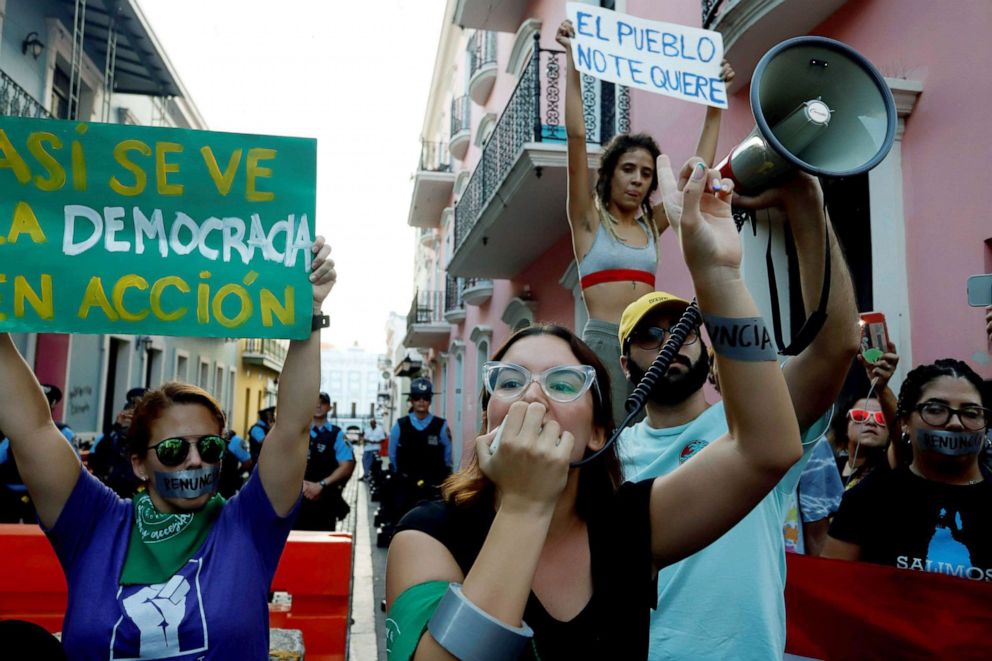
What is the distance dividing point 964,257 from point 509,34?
13.0 metres

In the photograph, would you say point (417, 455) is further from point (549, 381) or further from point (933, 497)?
point (549, 381)

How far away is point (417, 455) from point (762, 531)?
21.4 ft

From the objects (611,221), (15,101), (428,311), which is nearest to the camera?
(611,221)

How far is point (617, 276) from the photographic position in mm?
3182

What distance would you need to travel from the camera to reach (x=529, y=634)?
1082mm

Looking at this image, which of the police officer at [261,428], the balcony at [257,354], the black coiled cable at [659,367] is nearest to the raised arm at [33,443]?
the black coiled cable at [659,367]

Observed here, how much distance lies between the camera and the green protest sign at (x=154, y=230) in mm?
1969

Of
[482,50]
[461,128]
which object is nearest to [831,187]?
[482,50]

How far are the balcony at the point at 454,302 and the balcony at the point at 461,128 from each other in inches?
137

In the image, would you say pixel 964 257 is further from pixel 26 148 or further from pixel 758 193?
pixel 26 148

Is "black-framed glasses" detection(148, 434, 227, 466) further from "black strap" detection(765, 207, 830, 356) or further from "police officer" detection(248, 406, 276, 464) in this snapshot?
"police officer" detection(248, 406, 276, 464)

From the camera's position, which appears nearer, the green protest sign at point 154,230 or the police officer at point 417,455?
the green protest sign at point 154,230

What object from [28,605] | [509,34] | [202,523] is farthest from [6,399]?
[509,34]

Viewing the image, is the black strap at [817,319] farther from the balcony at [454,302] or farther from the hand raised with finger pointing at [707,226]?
the balcony at [454,302]
